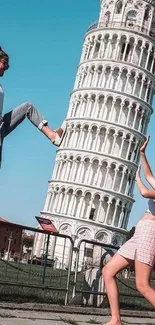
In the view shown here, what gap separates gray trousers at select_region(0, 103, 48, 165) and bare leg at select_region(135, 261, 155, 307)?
4.66 feet

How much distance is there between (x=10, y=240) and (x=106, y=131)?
54833mm

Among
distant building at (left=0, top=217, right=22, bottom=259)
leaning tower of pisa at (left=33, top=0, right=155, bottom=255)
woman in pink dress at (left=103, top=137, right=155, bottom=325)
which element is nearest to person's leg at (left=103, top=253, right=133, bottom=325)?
woman in pink dress at (left=103, top=137, right=155, bottom=325)

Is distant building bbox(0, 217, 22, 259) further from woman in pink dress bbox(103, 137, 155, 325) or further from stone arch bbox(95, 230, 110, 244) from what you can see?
stone arch bbox(95, 230, 110, 244)

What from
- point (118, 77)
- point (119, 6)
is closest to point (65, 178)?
point (118, 77)

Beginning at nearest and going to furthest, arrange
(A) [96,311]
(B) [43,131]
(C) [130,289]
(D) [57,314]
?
1. (B) [43,131]
2. (D) [57,314]
3. (A) [96,311]
4. (C) [130,289]

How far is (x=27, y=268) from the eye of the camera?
25.7 feet

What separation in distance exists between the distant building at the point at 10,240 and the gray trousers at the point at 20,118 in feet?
9.55

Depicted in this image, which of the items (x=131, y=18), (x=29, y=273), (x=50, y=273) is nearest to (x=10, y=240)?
(x=29, y=273)

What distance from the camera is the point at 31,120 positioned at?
440 cm

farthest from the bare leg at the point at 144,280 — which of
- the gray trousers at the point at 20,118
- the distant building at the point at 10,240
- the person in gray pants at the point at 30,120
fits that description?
the distant building at the point at 10,240

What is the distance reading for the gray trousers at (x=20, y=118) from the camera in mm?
4359

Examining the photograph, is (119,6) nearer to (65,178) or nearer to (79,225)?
(65,178)

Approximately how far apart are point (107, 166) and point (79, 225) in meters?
7.78

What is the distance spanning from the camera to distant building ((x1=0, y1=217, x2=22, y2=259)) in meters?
7.25
